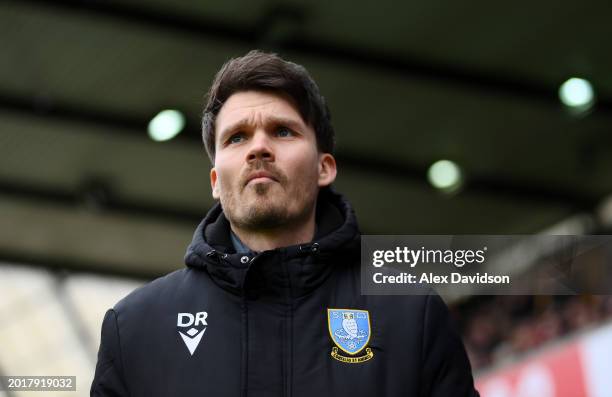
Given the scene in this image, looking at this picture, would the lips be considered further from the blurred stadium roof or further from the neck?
the blurred stadium roof

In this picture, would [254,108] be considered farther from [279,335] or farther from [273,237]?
[279,335]

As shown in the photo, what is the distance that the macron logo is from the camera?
2395mm

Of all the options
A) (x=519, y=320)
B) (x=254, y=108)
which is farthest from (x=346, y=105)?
(x=254, y=108)

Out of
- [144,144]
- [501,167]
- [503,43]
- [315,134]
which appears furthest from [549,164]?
[315,134]

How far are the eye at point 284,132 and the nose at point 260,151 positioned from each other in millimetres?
84

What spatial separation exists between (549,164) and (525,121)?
141cm

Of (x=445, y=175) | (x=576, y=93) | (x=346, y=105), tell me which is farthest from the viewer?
(x=445, y=175)

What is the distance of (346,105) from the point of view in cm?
1066

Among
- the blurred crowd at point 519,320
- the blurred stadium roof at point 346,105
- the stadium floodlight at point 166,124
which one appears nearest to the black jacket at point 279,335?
the blurred stadium roof at point 346,105

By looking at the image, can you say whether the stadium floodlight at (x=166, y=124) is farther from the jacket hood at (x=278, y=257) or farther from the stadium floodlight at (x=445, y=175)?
the jacket hood at (x=278, y=257)

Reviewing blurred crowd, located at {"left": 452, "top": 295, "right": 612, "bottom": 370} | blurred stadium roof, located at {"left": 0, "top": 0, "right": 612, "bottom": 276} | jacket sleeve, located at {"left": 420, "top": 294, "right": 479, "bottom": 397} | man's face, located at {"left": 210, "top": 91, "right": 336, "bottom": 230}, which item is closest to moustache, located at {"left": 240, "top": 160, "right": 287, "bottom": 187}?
man's face, located at {"left": 210, "top": 91, "right": 336, "bottom": 230}

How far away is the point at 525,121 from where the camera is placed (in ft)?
36.3

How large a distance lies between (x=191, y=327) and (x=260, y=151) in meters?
0.44

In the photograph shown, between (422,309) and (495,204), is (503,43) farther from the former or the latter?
(422,309)
